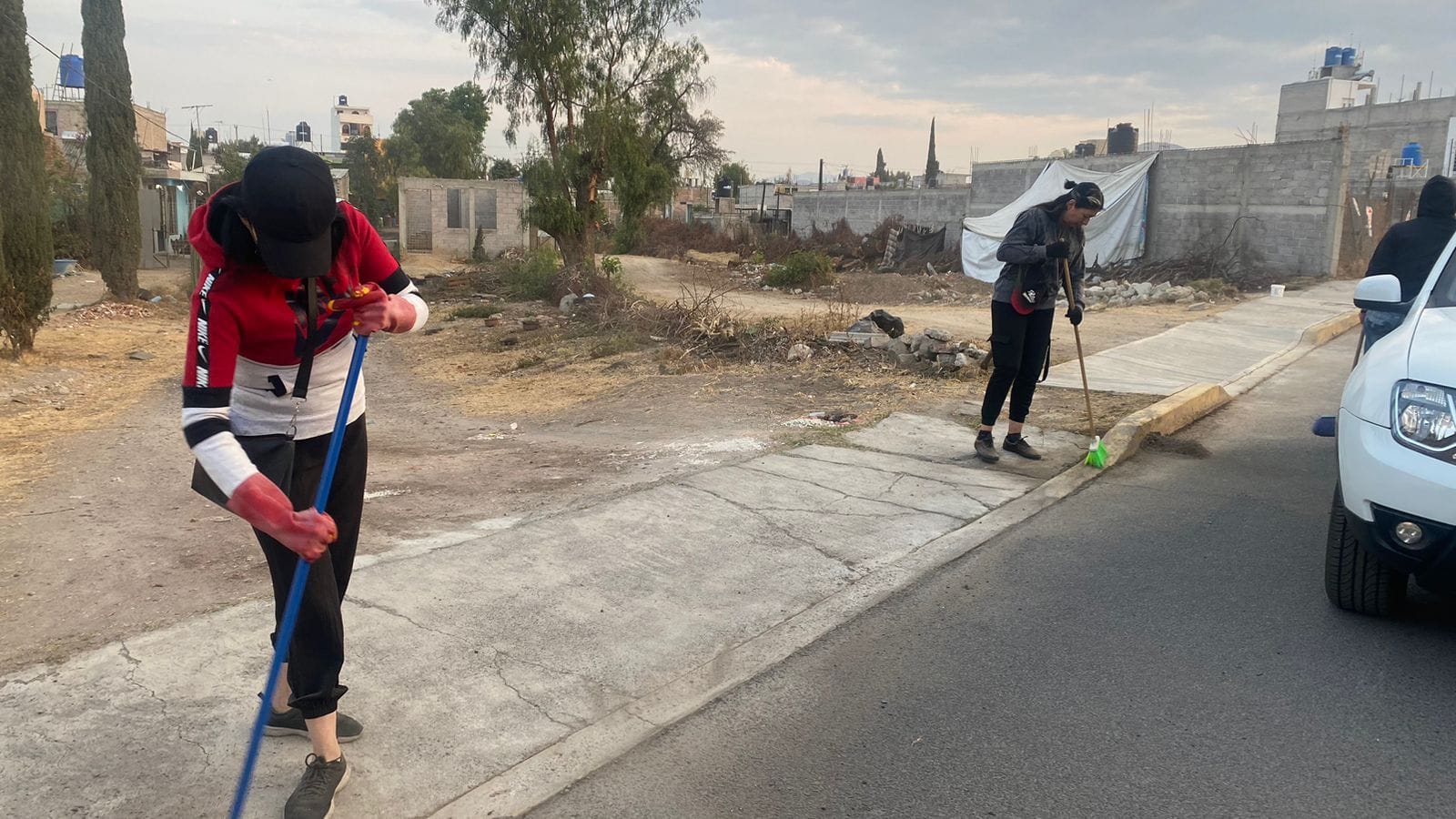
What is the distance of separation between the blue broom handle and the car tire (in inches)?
149

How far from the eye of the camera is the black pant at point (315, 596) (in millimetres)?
2826

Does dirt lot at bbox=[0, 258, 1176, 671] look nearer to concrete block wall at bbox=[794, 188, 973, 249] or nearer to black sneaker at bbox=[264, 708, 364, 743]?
black sneaker at bbox=[264, 708, 364, 743]

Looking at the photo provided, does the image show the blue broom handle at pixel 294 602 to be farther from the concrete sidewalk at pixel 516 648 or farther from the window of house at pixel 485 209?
the window of house at pixel 485 209

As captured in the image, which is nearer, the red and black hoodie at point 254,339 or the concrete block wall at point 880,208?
the red and black hoodie at point 254,339

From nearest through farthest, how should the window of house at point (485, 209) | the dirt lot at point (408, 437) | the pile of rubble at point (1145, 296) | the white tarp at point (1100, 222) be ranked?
the dirt lot at point (408, 437)
the pile of rubble at point (1145, 296)
the white tarp at point (1100, 222)
the window of house at point (485, 209)

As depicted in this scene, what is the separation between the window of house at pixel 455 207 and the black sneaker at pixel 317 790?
34.8 m

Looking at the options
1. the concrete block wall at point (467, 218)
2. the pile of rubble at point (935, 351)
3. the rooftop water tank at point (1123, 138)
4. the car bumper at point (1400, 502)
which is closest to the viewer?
the car bumper at point (1400, 502)

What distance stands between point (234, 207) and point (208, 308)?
0.85 ft

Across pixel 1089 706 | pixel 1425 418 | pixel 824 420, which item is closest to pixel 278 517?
pixel 1089 706

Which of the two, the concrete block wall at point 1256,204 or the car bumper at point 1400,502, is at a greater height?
the concrete block wall at point 1256,204

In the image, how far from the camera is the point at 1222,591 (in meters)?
4.62

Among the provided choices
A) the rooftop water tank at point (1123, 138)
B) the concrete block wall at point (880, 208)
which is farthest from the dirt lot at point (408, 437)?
the concrete block wall at point (880, 208)

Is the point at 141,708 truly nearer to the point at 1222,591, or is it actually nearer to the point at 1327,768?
the point at 1327,768

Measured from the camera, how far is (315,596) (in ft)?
9.21
